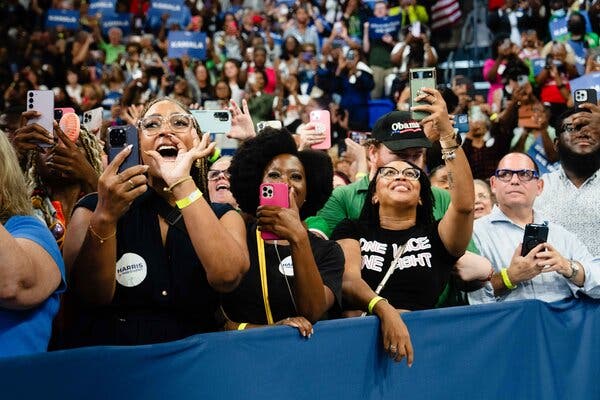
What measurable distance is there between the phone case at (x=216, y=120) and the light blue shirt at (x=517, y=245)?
155cm

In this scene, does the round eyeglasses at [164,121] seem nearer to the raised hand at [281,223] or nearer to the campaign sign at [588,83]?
the raised hand at [281,223]

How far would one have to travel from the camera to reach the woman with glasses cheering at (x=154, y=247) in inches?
142

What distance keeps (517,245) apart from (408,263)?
3.72ft

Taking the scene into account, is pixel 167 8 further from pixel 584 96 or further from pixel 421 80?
pixel 421 80

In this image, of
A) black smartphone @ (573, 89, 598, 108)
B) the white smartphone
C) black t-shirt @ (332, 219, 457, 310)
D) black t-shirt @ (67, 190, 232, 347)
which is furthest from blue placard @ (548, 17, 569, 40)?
black t-shirt @ (67, 190, 232, 347)

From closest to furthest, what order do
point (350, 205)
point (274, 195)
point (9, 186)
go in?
1. point (9, 186)
2. point (274, 195)
3. point (350, 205)

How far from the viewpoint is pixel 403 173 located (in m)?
5.10

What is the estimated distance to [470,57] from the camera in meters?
14.8

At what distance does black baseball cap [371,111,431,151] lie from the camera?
5527 millimetres

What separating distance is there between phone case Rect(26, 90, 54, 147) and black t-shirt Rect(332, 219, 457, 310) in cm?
147

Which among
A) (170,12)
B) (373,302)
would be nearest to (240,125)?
(373,302)

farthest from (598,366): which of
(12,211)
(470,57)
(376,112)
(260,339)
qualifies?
(470,57)

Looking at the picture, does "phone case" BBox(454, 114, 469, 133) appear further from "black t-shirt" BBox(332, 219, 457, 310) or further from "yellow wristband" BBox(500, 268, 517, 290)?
"black t-shirt" BBox(332, 219, 457, 310)

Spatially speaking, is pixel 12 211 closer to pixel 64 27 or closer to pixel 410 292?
pixel 410 292
